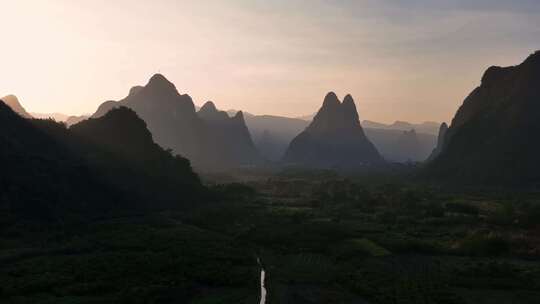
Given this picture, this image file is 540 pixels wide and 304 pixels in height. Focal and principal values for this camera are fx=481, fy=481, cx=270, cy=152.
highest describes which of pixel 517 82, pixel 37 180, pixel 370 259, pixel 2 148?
pixel 517 82

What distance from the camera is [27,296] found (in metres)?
42.6

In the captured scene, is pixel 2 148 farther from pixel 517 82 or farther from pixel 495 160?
pixel 517 82

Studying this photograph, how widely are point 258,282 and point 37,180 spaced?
47753 millimetres

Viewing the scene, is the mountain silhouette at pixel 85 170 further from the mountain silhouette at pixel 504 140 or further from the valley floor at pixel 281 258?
the mountain silhouette at pixel 504 140

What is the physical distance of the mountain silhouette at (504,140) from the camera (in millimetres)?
158750

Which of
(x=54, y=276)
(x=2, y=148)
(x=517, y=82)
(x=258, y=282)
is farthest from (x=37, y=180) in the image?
(x=517, y=82)

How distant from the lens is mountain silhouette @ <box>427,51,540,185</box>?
159 meters

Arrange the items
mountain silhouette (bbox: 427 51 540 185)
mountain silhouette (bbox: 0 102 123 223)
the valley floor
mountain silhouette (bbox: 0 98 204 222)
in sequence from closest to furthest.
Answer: the valley floor → mountain silhouette (bbox: 0 102 123 223) → mountain silhouette (bbox: 0 98 204 222) → mountain silhouette (bbox: 427 51 540 185)

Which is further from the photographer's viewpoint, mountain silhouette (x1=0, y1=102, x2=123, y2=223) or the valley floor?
mountain silhouette (x1=0, y1=102, x2=123, y2=223)

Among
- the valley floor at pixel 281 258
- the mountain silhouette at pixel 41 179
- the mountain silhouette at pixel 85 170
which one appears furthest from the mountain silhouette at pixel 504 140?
the mountain silhouette at pixel 41 179

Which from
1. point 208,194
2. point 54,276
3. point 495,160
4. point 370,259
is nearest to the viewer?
point 54,276

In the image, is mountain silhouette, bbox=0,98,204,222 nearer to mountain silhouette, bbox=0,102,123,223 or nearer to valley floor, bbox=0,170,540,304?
mountain silhouette, bbox=0,102,123,223

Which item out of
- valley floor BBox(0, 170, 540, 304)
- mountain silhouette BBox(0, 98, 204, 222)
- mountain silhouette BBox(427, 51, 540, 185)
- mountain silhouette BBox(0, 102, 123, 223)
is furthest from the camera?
mountain silhouette BBox(427, 51, 540, 185)

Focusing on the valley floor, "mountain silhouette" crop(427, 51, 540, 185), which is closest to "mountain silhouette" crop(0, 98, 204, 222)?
the valley floor
